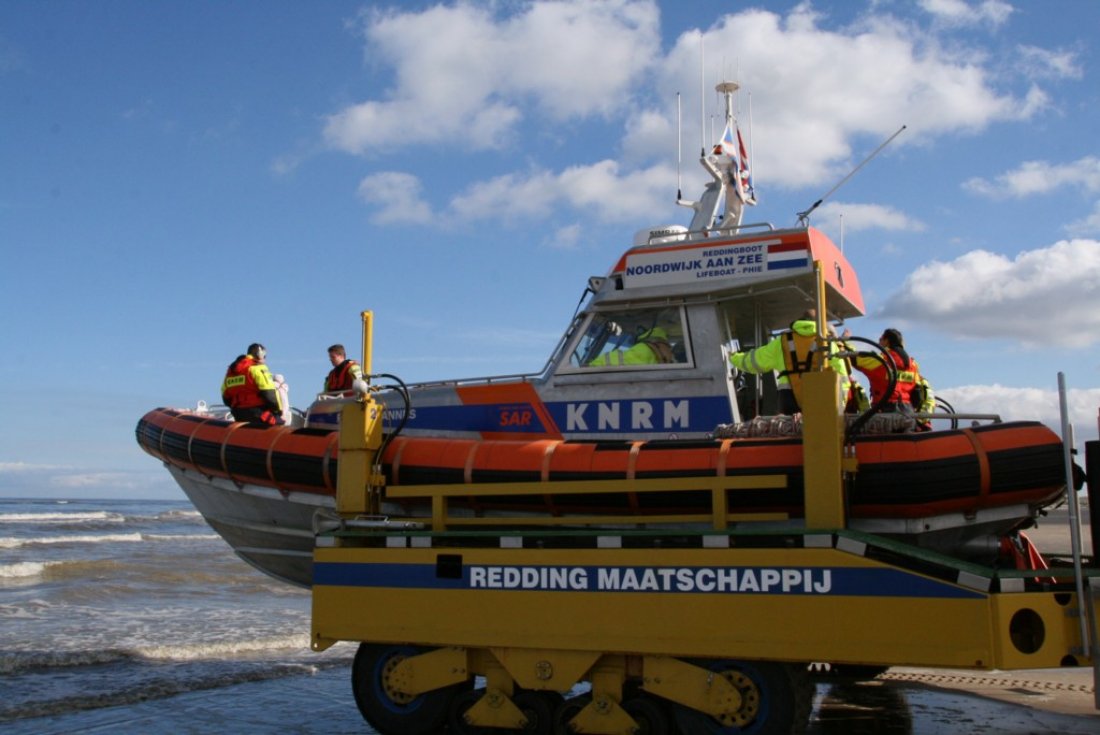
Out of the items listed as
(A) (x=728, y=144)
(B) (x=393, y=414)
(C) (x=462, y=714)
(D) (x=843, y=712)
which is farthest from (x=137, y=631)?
(A) (x=728, y=144)

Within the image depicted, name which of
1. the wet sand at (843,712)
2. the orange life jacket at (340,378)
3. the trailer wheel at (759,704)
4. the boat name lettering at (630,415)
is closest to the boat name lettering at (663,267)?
the boat name lettering at (630,415)

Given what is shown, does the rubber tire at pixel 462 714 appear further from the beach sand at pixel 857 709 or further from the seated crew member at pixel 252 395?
the seated crew member at pixel 252 395

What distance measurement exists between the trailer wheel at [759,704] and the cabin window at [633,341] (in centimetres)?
222

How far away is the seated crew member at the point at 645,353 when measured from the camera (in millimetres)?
6258

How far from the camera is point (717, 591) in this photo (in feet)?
14.3

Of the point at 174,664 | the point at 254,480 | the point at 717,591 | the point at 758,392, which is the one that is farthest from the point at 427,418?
the point at 174,664

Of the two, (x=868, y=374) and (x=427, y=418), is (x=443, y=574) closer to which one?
(x=427, y=418)

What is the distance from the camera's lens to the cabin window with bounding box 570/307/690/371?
626 cm

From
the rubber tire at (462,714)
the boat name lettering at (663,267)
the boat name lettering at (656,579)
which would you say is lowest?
the rubber tire at (462,714)

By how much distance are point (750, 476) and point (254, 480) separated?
3404 millimetres

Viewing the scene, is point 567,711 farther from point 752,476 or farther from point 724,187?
point 724,187

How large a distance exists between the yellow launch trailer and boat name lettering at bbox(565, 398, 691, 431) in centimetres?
107

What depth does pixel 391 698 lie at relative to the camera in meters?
5.23

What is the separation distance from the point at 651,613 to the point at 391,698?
1679mm
